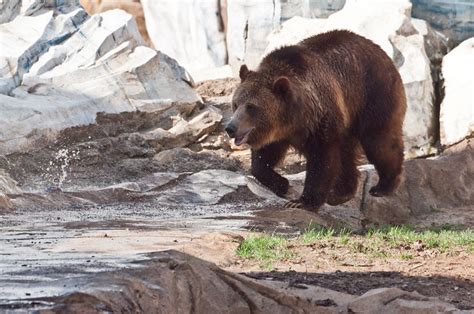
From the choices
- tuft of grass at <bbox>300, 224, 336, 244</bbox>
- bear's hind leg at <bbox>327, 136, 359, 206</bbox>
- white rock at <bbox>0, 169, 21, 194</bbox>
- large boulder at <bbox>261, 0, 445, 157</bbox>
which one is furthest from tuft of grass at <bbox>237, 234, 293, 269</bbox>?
large boulder at <bbox>261, 0, 445, 157</bbox>

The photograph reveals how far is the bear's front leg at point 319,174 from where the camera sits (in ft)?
32.3

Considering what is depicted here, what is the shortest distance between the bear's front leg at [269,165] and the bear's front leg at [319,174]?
1.00ft

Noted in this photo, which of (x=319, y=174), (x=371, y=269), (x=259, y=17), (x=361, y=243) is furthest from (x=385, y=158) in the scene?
(x=259, y=17)

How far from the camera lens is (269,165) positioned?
10273 mm

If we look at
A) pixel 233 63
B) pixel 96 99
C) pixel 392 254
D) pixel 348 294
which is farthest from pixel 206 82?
pixel 348 294

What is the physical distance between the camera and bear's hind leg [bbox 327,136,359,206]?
10555 mm

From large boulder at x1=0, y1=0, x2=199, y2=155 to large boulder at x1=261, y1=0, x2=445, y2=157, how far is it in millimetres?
2127

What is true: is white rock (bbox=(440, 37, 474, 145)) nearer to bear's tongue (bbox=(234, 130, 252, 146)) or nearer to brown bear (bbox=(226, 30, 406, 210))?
brown bear (bbox=(226, 30, 406, 210))

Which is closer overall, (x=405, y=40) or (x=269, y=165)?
(x=269, y=165)

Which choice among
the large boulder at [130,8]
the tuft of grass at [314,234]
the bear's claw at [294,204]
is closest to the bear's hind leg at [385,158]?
the bear's claw at [294,204]

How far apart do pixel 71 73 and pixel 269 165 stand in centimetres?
418

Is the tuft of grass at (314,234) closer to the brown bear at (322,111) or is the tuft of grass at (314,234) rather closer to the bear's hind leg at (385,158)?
the brown bear at (322,111)

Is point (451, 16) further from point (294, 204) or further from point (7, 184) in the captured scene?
point (7, 184)

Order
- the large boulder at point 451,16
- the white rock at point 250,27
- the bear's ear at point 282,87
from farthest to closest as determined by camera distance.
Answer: the white rock at point 250,27
the large boulder at point 451,16
the bear's ear at point 282,87
